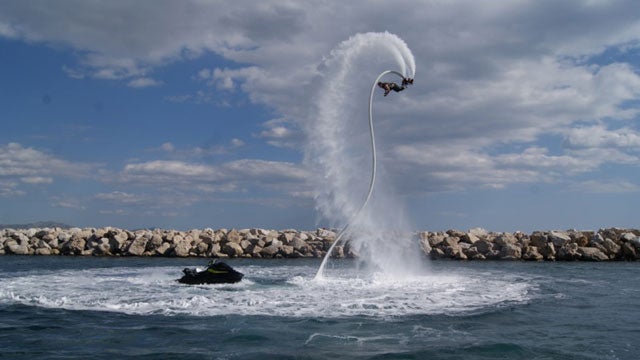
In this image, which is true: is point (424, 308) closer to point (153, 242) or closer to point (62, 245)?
point (153, 242)

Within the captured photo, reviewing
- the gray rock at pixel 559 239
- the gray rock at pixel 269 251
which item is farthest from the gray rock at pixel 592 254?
the gray rock at pixel 269 251

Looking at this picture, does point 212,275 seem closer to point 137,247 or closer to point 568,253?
point 137,247

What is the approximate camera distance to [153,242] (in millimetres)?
42812

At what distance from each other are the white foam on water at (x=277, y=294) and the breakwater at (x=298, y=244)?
12105 millimetres

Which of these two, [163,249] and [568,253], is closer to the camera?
[568,253]

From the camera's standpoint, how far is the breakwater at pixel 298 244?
125ft

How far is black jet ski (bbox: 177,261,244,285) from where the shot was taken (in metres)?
22.7

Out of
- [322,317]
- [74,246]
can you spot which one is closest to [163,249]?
[74,246]

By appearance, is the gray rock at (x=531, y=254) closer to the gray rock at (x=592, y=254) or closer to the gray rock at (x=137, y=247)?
the gray rock at (x=592, y=254)

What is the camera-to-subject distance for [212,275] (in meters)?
22.8

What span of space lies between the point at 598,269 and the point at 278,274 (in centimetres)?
1712

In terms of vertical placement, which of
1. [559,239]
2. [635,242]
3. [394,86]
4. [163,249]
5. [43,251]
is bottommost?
[43,251]

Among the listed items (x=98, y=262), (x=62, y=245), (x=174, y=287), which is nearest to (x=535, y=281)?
Result: (x=174, y=287)

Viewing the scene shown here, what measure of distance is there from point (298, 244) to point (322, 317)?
25.5m
